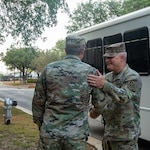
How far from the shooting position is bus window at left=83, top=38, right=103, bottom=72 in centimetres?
855

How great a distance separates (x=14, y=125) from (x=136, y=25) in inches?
180

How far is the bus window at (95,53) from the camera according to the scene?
8547 mm

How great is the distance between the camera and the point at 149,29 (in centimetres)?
648

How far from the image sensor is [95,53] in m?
8.84

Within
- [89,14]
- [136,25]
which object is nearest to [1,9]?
[136,25]

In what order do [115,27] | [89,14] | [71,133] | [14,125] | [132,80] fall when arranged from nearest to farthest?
[71,133] < [132,80] < [115,27] < [14,125] < [89,14]

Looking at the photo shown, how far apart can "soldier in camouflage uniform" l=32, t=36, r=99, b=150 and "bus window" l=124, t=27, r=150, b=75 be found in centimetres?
354

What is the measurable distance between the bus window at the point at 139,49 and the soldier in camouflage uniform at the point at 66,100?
3537 mm

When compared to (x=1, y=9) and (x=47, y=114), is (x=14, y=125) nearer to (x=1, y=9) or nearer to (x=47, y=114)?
(x=1, y=9)

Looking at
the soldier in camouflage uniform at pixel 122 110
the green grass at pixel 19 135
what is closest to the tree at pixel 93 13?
the green grass at pixel 19 135

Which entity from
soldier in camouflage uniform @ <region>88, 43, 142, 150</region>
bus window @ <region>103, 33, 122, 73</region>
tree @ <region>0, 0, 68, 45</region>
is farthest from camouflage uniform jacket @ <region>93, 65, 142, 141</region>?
tree @ <region>0, 0, 68, 45</region>

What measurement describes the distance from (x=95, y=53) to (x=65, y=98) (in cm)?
579

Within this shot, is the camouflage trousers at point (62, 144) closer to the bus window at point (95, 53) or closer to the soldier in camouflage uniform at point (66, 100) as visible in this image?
the soldier in camouflage uniform at point (66, 100)

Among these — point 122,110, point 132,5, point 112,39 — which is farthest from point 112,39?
point 132,5
